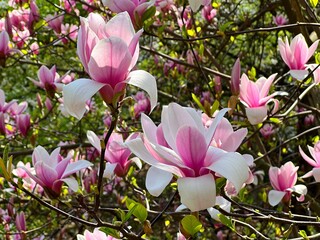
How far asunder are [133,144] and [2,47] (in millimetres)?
1706

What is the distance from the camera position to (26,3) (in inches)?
135

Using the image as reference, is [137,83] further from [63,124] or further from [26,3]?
[63,124]

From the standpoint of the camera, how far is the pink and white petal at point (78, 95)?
3.48 feet

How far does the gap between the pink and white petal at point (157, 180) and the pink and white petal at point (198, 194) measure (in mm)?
48

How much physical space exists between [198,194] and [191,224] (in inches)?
6.8

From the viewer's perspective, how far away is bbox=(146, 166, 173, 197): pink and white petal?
101 centimetres

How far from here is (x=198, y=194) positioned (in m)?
0.96

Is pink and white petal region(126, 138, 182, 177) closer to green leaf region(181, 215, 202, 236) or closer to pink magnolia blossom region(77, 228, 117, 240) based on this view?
green leaf region(181, 215, 202, 236)

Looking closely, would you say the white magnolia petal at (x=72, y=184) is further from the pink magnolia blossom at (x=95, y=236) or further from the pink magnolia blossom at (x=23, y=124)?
the pink magnolia blossom at (x=23, y=124)

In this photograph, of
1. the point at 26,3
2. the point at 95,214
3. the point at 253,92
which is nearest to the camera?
the point at 95,214

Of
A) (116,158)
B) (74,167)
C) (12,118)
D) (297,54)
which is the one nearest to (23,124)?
(12,118)

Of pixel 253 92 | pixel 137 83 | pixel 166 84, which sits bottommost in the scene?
pixel 166 84

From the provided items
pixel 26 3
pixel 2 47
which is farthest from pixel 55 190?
pixel 26 3

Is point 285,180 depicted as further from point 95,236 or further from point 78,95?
point 78,95
